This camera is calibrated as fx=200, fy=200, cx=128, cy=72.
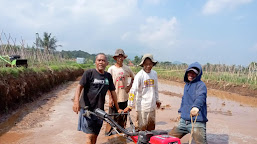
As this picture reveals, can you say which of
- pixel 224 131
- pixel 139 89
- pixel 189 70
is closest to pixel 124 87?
pixel 139 89

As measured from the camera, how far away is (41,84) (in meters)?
10.6

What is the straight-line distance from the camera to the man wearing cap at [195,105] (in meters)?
2.86

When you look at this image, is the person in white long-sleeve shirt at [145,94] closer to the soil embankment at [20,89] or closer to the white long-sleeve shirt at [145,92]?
the white long-sleeve shirt at [145,92]

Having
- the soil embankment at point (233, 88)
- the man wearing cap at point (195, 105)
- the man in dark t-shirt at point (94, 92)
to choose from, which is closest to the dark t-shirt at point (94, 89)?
the man in dark t-shirt at point (94, 92)

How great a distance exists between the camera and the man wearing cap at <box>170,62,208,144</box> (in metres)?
2.86

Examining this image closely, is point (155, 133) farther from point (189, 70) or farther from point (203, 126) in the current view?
point (189, 70)

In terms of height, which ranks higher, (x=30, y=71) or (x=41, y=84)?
(x=30, y=71)

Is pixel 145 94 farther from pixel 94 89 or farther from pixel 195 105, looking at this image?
pixel 195 105

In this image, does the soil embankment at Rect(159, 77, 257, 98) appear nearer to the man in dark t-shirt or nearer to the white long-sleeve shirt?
the white long-sleeve shirt

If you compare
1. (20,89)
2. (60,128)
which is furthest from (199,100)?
(20,89)

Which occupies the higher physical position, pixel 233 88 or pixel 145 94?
pixel 145 94

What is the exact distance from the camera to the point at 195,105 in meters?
2.76

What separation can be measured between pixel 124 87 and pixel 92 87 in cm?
136

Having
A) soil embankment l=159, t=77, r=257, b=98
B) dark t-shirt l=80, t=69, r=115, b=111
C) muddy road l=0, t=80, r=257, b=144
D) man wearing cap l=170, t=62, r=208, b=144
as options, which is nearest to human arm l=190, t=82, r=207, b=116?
man wearing cap l=170, t=62, r=208, b=144
